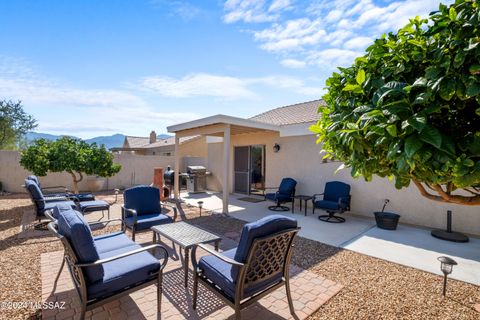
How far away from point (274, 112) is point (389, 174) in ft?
36.4

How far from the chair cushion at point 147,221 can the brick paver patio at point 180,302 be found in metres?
1.16

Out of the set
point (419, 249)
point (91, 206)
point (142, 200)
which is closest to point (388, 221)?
point (419, 249)

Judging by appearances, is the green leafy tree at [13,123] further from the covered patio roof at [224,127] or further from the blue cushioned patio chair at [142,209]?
the blue cushioned patio chair at [142,209]

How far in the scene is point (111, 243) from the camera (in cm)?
322

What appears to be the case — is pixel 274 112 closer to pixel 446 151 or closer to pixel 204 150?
pixel 204 150

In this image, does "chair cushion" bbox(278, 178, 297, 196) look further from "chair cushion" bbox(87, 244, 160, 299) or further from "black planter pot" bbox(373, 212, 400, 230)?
"chair cushion" bbox(87, 244, 160, 299)

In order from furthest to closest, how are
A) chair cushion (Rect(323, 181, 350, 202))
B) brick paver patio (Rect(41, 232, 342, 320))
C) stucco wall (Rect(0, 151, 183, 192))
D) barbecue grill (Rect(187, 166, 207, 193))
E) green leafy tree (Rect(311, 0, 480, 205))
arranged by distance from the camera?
1. barbecue grill (Rect(187, 166, 207, 193))
2. stucco wall (Rect(0, 151, 183, 192))
3. chair cushion (Rect(323, 181, 350, 202))
4. brick paver patio (Rect(41, 232, 342, 320))
5. green leafy tree (Rect(311, 0, 480, 205))

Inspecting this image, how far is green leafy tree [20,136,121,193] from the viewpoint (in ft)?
22.9

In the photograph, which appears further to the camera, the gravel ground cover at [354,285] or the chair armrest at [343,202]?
the chair armrest at [343,202]

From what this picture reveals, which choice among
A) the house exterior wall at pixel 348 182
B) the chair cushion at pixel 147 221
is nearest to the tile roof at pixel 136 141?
the house exterior wall at pixel 348 182

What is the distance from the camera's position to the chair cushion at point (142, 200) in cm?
468

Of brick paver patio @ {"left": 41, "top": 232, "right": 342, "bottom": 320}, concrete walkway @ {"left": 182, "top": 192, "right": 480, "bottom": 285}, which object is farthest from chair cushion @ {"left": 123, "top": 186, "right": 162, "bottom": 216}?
concrete walkway @ {"left": 182, "top": 192, "right": 480, "bottom": 285}

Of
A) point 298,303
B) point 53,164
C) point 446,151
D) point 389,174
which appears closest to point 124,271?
point 298,303

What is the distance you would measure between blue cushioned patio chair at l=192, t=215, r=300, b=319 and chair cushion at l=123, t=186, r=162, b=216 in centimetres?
253
